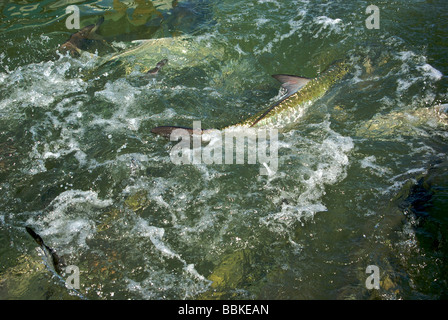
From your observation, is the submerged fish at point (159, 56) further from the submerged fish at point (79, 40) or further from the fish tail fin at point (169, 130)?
the fish tail fin at point (169, 130)

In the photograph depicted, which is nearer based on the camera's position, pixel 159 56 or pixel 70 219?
pixel 70 219

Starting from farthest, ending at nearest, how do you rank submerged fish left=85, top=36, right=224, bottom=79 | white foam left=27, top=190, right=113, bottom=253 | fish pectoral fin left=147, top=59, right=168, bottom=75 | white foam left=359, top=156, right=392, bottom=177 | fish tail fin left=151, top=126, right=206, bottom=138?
submerged fish left=85, top=36, right=224, bottom=79
fish pectoral fin left=147, top=59, right=168, bottom=75
fish tail fin left=151, top=126, right=206, bottom=138
white foam left=359, top=156, right=392, bottom=177
white foam left=27, top=190, right=113, bottom=253

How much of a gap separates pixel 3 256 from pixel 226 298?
1599mm

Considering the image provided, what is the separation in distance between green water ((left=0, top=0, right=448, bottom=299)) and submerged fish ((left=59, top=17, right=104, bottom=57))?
0.50 ft

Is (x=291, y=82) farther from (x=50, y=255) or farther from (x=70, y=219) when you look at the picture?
(x=50, y=255)

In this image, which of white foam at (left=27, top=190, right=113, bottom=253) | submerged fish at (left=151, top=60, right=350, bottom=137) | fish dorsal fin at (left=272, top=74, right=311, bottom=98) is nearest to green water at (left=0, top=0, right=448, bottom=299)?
white foam at (left=27, top=190, right=113, bottom=253)

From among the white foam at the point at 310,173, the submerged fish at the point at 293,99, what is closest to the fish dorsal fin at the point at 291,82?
the submerged fish at the point at 293,99

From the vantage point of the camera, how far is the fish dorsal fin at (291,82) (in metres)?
3.80

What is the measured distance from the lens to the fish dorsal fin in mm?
3799

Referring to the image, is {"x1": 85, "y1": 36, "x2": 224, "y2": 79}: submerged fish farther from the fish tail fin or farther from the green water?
the fish tail fin

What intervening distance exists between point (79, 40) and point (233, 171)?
10.6ft

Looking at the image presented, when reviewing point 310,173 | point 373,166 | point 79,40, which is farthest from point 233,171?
point 79,40

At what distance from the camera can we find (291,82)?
3.88 metres

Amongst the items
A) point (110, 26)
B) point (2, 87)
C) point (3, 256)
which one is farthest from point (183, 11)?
point (3, 256)
